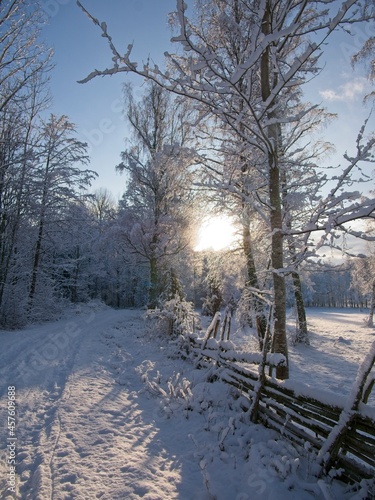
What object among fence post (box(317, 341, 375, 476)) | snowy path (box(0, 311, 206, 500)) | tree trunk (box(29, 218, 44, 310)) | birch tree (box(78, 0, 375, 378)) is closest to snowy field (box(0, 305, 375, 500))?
snowy path (box(0, 311, 206, 500))

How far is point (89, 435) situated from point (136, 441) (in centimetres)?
59

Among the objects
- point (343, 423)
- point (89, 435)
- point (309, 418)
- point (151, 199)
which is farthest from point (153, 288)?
point (343, 423)

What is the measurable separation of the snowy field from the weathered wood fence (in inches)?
7.0

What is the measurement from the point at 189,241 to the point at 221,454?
38.4 feet

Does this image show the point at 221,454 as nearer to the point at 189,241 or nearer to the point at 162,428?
the point at 162,428

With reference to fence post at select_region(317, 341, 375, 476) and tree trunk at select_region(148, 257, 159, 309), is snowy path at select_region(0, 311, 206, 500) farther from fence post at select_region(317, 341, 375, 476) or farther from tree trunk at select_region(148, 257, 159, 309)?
tree trunk at select_region(148, 257, 159, 309)

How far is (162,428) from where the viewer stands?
155 inches

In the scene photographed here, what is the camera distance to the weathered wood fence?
2613mm

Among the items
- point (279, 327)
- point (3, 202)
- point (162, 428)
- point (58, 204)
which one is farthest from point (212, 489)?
point (58, 204)

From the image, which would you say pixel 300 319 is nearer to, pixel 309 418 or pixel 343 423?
pixel 309 418

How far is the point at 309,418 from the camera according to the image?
3275 millimetres

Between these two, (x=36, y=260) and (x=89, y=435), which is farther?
(x=36, y=260)

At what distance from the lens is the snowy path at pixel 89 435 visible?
2.63 m

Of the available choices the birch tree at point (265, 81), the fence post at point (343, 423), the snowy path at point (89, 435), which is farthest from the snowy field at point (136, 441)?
the birch tree at point (265, 81)
